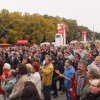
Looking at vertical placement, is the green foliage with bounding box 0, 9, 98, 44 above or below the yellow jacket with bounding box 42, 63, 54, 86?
above

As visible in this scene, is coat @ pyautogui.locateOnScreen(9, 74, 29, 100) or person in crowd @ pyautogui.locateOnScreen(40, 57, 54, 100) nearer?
coat @ pyautogui.locateOnScreen(9, 74, 29, 100)

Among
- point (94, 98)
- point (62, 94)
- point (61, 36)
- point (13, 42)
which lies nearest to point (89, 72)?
point (94, 98)

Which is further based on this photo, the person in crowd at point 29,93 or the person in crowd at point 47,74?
the person in crowd at point 47,74

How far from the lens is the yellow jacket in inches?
410

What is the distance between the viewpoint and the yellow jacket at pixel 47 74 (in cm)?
1042

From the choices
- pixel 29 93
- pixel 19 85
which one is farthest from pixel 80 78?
pixel 29 93

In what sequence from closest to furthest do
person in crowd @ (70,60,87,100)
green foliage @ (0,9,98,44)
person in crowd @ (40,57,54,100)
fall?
person in crowd @ (70,60,87,100)
person in crowd @ (40,57,54,100)
green foliage @ (0,9,98,44)

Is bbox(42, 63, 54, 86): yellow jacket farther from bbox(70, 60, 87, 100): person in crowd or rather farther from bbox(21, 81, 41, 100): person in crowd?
bbox(21, 81, 41, 100): person in crowd

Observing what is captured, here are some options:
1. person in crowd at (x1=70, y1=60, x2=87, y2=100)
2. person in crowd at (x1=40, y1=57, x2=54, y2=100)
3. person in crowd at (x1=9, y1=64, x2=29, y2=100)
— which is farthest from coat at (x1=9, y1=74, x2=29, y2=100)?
person in crowd at (x1=40, y1=57, x2=54, y2=100)

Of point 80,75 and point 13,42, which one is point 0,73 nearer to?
point 80,75

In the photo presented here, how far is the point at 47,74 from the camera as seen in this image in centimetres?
1050

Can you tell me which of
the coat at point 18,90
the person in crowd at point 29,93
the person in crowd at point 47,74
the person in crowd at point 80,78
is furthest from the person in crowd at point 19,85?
the person in crowd at point 47,74

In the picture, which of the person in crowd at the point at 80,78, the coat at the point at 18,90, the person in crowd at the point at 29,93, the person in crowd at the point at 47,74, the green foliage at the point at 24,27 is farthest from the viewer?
the green foliage at the point at 24,27

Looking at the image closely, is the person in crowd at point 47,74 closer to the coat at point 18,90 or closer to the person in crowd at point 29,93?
the coat at point 18,90
